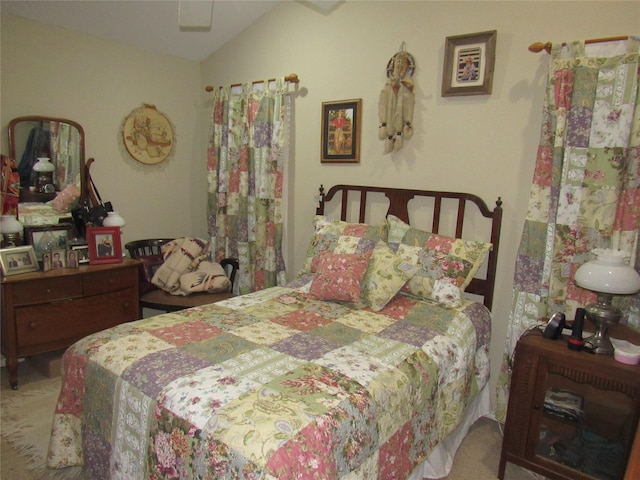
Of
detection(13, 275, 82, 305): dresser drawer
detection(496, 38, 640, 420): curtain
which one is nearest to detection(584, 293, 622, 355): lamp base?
detection(496, 38, 640, 420): curtain

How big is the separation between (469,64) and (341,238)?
1299mm

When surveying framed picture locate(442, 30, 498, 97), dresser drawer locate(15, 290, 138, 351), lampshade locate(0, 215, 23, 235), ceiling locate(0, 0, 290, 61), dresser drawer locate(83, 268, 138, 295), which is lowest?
dresser drawer locate(15, 290, 138, 351)

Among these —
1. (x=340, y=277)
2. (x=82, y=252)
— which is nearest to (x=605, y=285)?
(x=340, y=277)

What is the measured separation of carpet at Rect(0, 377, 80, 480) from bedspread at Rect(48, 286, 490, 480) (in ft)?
1.06

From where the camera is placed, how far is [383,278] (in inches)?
92.2

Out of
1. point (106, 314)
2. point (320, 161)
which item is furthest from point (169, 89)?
point (106, 314)

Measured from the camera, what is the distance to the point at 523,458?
6.40 ft

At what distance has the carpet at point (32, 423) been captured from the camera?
6.57ft

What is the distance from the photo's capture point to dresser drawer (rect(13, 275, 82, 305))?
2584 millimetres

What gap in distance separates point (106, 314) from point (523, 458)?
2.73 meters

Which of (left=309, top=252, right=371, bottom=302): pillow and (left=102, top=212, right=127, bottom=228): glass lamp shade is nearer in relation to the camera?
(left=309, top=252, right=371, bottom=302): pillow

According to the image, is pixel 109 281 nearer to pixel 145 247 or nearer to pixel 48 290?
pixel 48 290

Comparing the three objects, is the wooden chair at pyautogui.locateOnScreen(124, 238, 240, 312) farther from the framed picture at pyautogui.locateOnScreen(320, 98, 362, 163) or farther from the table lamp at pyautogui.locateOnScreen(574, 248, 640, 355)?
the table lamp at pyautogui.locateOnScreen(574, 248, 640, 355)

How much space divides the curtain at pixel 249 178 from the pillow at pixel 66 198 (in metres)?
1.04
